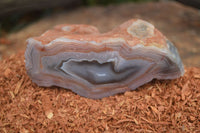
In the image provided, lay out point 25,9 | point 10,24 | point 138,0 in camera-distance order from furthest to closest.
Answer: point 138,0
point 10,24
point 25,9

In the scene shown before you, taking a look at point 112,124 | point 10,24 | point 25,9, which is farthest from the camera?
point 10,24

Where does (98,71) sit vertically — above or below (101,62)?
below

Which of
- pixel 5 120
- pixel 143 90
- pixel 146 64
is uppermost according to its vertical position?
pixel 146 64

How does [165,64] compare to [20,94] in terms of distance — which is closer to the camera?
[165,64]

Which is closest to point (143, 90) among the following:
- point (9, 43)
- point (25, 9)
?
point (9, 43)

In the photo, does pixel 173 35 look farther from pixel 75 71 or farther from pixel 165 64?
pixel 75 71

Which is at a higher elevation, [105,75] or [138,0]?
[105,75]

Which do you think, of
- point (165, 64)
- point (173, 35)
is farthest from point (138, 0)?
→ point (165, 64)

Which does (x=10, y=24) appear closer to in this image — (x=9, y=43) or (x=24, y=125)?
(x=9, y=43)
